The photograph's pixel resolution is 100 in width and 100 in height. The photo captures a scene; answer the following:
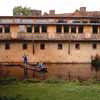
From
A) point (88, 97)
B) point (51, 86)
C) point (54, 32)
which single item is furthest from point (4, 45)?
point (88, 97)

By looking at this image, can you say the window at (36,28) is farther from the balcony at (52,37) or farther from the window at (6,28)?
the window at (6,28)

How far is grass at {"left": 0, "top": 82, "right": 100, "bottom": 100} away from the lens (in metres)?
20.6

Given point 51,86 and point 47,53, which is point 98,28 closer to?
point 47,53

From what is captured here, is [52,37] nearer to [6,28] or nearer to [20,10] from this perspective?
[6,28]

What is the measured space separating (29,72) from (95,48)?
1389 cm

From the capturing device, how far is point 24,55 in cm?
4841

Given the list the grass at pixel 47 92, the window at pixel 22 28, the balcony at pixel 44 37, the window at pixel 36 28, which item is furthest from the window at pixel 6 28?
the grass at pixel 47 92

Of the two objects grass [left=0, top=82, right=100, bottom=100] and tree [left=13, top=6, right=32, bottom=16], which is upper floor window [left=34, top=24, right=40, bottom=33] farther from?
tree [left=13, top=6, right=32, bottom=16]

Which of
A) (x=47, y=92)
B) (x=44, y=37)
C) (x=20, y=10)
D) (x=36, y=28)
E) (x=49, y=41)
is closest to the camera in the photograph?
(x=47, y=92)

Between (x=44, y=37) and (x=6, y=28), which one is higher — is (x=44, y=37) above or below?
below

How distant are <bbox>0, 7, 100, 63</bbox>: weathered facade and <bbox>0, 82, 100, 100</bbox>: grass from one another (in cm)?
2300

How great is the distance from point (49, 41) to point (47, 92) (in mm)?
26814

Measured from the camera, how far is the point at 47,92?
2253 centimetres

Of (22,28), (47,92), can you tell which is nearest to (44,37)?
(22,28)
